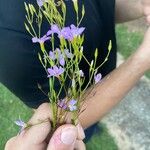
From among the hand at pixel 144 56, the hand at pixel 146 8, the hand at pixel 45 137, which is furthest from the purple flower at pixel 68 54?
the hand at pixel 146 8

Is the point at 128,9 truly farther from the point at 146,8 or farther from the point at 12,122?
the point at 12,122

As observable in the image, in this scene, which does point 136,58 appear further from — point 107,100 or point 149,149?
point 149,149

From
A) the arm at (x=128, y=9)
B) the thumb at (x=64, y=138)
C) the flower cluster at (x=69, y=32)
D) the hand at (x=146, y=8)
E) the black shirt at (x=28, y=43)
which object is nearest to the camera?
the flower cluster at (x=69, y=32)

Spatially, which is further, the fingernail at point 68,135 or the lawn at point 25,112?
the lawn at point 25,112

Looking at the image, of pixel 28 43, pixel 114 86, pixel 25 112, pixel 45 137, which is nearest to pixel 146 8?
pixel 114 86

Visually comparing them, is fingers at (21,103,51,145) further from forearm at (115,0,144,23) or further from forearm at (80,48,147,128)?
forearm at (115,0,144,23)

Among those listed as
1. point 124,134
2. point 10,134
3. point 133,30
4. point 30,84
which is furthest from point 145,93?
point 30,84

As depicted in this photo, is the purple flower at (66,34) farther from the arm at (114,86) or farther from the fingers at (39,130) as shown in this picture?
the arm at (114,86)
